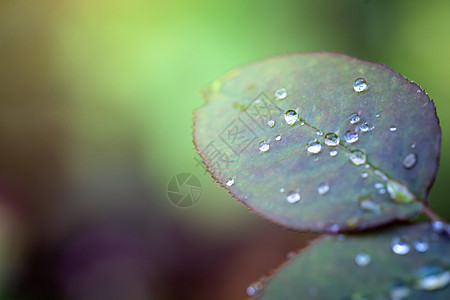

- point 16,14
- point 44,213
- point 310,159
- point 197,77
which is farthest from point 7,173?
point 310,159

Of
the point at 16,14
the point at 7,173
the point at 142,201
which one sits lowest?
the point at 142,201

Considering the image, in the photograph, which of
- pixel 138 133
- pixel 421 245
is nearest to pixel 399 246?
pixel 421 245

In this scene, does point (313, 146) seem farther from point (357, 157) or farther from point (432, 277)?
point (432, 277)

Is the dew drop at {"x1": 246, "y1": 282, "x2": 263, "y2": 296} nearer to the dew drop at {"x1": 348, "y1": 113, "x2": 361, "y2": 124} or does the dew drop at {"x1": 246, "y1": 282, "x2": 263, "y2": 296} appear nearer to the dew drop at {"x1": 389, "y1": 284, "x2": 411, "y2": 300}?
the dew drop at {"x1": 389, "y1": 284, "x2": 411, "y2": 300}

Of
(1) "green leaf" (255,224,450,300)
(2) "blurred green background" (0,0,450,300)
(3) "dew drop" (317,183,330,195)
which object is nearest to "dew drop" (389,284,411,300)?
(1) "green leaf" (255,224,450,300)

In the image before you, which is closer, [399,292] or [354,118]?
[399,292]

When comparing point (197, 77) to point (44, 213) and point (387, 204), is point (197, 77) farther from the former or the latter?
point (387, 204)

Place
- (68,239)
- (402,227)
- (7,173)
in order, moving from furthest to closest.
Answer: (7,173), (68,239), (402,227)

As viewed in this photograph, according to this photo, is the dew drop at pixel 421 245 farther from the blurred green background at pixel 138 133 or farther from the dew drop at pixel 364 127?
the blurred green background at pixel 138 133
